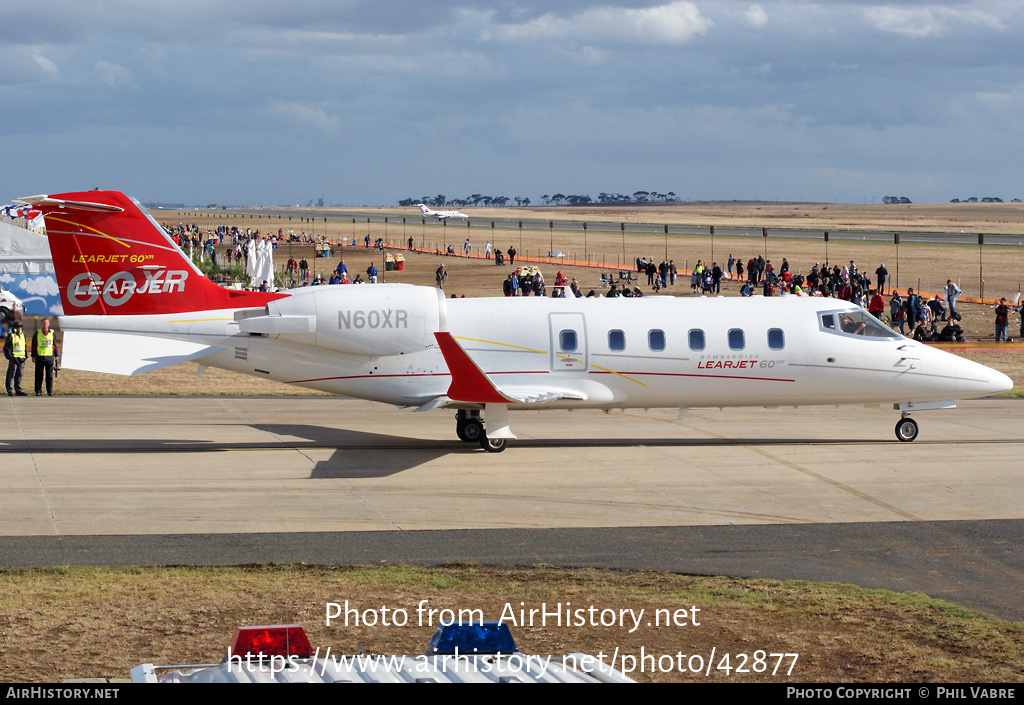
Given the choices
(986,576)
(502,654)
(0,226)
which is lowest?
(986,576)

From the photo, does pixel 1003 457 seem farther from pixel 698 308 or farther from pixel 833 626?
pixel 833 626

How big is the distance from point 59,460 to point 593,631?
13.3 meters

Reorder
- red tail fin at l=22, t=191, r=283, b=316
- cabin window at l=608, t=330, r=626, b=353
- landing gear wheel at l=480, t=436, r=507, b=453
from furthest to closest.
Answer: cabin window at l=608, t=330, r=626, b=353 < landing gear wheel at l=480, t=436, r=507, b=453 < red tail fin at l=22, t=191, r=283, b=316

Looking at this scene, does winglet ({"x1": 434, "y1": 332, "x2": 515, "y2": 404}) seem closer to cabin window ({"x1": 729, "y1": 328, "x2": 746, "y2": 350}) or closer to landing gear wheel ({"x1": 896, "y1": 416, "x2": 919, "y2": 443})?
cabin window ({"x1": 729, "y1": 328, "x2": 746, "y2": 350})

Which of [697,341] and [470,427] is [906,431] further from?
[470,427]

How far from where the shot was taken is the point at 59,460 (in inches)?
805

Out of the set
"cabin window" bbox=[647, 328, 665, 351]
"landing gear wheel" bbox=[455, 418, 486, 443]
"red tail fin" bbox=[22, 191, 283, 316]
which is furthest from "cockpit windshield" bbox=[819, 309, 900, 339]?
"red tail fin" bbox=[22, 191, 283, 316]

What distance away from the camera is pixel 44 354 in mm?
28703

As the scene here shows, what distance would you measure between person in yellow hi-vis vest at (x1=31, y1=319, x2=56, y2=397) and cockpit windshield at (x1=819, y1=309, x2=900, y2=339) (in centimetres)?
1988

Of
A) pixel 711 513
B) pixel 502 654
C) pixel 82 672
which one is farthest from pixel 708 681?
pixel 711 513

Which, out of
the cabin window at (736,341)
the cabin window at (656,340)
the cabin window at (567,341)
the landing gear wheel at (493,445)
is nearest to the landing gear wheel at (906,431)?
the cabin window at (736,341)

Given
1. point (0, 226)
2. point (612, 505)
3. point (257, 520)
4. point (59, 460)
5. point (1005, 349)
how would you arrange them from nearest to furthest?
point (257, 520) < point (612, 505) < point (59, 460) < point (1005, 349) < point (0, 226)

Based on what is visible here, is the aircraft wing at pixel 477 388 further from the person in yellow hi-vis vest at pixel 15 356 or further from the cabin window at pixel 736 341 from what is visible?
the person in yellow hi-vis vest at pixel 15 356

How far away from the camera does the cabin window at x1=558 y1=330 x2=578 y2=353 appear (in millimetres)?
21891
